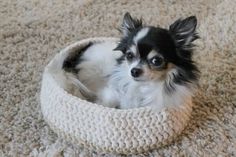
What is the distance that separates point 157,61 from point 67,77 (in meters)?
0.36

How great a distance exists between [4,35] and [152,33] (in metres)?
0.98

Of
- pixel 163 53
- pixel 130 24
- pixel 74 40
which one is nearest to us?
pixel 163 53

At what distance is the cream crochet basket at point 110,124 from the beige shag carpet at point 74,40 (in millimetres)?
55

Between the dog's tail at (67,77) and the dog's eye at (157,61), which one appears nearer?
→ the dog's eye at (157,61)

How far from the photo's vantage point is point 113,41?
1.61 m

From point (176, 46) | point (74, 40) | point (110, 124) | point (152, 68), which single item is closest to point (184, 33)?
point (176, 46)

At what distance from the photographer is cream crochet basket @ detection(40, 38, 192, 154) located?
1280 millimetres

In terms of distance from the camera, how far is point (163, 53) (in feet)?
4.11

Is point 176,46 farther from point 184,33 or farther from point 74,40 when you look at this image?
point 74,40

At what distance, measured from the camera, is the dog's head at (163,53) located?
1.26 meters

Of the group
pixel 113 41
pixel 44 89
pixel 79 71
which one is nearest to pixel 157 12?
pixel 113 41

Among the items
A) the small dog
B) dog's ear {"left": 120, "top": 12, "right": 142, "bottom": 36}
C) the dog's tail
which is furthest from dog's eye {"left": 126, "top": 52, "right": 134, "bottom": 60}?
the dog's tail

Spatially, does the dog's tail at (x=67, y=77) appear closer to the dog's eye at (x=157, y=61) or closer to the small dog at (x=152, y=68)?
the small dog at (x=152, y=68)

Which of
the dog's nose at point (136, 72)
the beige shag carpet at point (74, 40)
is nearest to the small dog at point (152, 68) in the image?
the dog's nose at point (136, 72)
